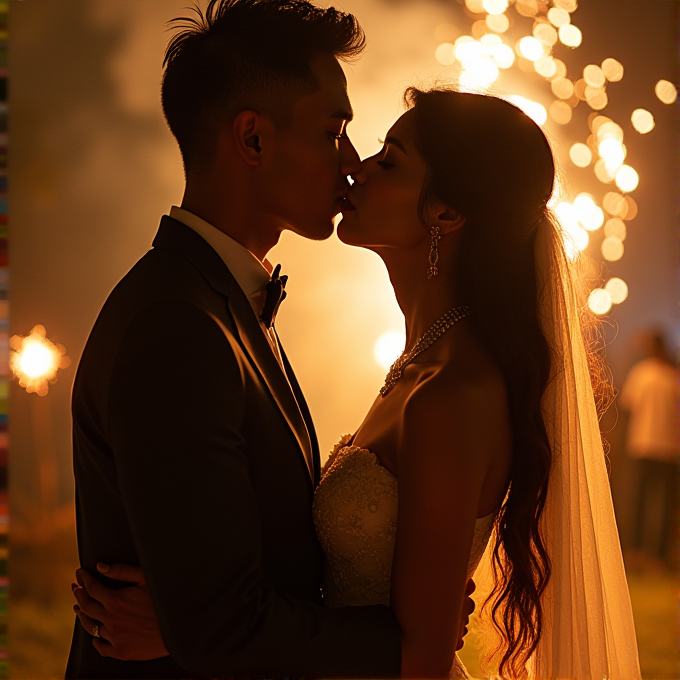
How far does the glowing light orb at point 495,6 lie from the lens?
3580mm

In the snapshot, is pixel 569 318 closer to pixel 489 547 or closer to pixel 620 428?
pixel 489 547

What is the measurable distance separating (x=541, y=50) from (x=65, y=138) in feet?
7.45

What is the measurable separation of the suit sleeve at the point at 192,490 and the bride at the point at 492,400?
1.00 ft

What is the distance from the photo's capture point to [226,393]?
1.19m

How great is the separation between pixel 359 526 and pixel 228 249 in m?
0.60

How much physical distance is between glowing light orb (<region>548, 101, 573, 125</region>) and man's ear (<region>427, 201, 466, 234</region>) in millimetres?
2398

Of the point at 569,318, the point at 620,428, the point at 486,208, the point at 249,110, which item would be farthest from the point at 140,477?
the point at 620,428

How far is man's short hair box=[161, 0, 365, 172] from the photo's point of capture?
156 cm

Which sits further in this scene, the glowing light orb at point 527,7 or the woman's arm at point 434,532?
the glowing light orb at point 527,7

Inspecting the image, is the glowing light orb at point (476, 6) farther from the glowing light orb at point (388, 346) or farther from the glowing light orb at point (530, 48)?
the glowing light orb at point (388, 346)

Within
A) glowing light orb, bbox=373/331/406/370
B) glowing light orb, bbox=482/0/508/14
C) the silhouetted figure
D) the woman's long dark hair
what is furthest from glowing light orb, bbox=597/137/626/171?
the woman's long dark hair

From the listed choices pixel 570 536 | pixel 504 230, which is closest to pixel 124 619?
pixel 570 536

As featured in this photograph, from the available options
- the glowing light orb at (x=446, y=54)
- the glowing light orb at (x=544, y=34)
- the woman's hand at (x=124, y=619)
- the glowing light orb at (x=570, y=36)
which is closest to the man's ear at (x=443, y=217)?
Answer: the woman's hand at (x=124, y=619)

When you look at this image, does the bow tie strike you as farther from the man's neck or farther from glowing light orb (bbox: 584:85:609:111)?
glowing light orb (bbox: 584:85:609:111)
